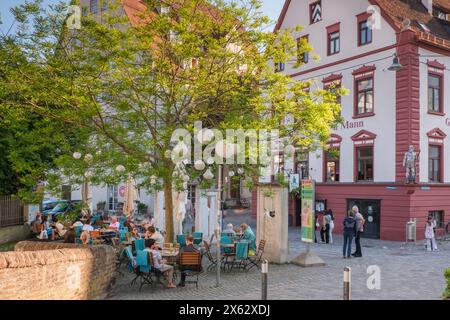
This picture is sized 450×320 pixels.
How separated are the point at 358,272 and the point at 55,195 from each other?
9411 mm

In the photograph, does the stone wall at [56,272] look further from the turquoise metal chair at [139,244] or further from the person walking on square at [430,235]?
the person walking on square at [430,235]

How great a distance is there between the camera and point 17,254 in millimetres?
8820

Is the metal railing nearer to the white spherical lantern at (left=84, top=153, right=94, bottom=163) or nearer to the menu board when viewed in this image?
the white spherical lantern at (left=84, top=153, right=94, bottom=163)

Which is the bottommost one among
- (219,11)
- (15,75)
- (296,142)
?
(296,142)

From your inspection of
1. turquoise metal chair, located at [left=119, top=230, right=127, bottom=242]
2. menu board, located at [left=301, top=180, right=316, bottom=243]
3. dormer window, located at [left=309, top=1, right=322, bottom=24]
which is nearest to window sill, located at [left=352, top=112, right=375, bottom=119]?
dormer window, located at [left=309, top=1, right=322, bottom=24]

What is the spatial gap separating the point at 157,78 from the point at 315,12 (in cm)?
2056

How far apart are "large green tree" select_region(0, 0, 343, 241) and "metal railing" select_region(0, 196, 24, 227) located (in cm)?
890

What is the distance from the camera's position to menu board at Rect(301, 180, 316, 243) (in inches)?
634

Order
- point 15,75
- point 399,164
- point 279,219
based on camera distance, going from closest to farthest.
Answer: point 15,75 → point 279,219 → point 399,164

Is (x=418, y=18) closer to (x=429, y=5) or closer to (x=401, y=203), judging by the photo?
(x=429, y=5)

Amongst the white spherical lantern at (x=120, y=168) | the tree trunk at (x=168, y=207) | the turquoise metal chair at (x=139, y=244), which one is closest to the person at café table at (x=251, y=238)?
the tree trunk at (x=168, y=207)

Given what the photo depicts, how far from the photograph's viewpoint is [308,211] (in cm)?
1664
